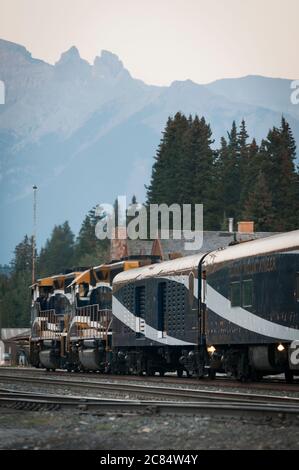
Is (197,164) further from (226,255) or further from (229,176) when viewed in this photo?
(226,255)

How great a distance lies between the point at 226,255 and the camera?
28.6 meters

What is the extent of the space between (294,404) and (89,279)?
24.1m

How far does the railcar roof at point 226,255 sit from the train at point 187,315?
0.04m

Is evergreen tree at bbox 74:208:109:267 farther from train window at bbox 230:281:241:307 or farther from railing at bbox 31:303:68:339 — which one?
train window at bbox 230:281:241:307

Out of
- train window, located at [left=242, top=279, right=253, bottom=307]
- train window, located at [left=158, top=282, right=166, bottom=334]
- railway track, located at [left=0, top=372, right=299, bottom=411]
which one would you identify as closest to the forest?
train window, located at [left=158, top=282, right=166, bottom=334]

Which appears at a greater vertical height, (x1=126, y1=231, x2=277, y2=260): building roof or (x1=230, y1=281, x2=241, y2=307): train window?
(x1=126, y1=231, x2=277, y2=260): building roof

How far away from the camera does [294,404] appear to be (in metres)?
18.0

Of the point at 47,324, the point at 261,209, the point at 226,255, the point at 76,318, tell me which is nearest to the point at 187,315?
the point at 226,255

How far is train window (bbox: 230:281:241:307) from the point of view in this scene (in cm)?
2719

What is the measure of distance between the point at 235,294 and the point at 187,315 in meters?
3.74

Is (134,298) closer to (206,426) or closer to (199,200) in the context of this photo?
(206,426)

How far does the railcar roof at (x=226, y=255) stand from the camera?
24.7m

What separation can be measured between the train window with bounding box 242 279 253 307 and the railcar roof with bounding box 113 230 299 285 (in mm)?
706
